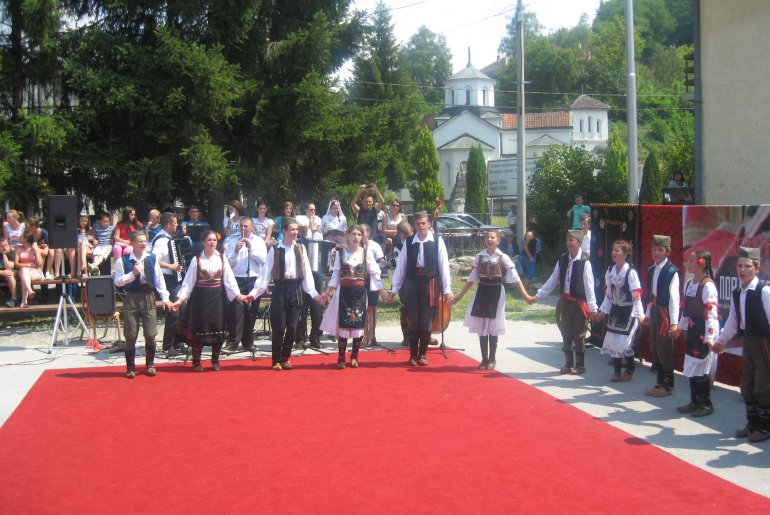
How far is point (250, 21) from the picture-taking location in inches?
719

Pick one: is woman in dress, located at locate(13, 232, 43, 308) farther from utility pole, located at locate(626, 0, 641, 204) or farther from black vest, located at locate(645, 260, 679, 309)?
utility pole, located at locate(626, 0, 641, 204)

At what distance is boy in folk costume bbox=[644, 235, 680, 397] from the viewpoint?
353 inches

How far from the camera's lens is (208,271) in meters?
10.8

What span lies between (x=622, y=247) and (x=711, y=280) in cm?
180

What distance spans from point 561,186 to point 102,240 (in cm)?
1248

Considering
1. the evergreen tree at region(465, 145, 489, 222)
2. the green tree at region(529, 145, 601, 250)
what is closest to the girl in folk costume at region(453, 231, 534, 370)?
the green tree at region(529, 145, 601, 250)

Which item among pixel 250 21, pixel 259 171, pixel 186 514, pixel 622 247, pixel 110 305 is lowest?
pixel 186 514

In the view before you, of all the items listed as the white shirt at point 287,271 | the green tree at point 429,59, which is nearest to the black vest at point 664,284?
the white shirt at point 287,271

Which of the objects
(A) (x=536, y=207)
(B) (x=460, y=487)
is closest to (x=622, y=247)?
(B) (x=460, y=487)

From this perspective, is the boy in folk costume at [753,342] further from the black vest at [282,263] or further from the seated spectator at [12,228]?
the seated spectator at [12,228]

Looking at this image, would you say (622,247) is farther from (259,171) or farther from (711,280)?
(259,171)

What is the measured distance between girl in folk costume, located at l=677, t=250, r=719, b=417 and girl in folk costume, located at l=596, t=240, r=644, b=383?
1270 mm

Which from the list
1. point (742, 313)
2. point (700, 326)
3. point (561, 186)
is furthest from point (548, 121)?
point (742, 313)

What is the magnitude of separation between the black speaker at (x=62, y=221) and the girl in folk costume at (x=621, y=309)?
321 inches
